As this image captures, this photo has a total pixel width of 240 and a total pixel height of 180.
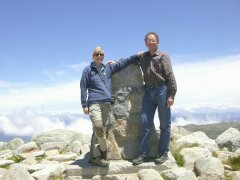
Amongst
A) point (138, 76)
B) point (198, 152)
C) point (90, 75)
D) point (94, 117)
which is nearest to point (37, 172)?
point (94, 117)

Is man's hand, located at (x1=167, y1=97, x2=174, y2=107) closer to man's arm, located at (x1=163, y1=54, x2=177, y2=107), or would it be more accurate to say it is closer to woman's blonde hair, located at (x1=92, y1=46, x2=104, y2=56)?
man's arm, located at (x1=163, y1=54, x2=177, y2=107)

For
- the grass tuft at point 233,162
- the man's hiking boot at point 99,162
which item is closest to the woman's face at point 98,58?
the man's hiking boot at point 99,162

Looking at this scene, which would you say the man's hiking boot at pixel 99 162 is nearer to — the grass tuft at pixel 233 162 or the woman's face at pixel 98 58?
the woman's face at pixel 98 58

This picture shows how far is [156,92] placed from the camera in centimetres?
1180

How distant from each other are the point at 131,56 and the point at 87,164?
163 inches

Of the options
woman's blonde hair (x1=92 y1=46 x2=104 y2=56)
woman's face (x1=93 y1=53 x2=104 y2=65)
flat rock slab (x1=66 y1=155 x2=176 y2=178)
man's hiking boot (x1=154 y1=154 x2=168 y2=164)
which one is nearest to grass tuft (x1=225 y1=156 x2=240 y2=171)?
flat rock slab (x1=66 y1=155 x2=176 y2=178)

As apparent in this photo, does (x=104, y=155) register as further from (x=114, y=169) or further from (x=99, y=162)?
(x=114, y=169)

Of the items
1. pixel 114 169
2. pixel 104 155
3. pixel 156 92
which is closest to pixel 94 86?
pixel 156 92

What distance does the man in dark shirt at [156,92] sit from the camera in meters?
11.7

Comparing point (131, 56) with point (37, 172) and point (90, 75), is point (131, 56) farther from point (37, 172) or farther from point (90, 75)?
point (37, 172)

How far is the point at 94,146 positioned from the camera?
1248 cm

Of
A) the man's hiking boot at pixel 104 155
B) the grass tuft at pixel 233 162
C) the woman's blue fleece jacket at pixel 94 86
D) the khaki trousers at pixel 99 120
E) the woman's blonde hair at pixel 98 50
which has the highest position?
the woman's blonde hair at pixel 98 50

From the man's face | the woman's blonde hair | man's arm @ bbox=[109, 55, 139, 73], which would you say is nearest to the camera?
the woman's blonde hair

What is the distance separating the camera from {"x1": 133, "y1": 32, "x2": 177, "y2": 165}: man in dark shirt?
11656 mm
